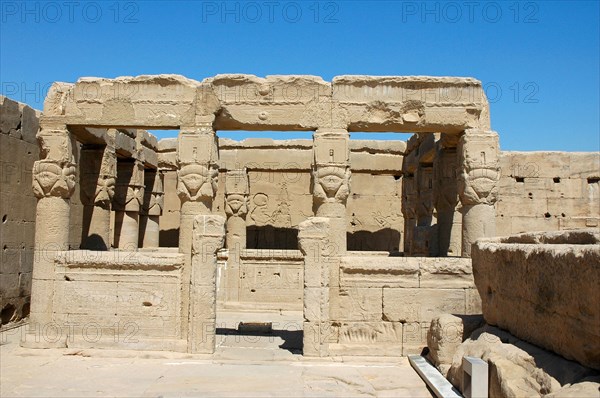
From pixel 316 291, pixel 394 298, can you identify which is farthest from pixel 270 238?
pixel 316 291

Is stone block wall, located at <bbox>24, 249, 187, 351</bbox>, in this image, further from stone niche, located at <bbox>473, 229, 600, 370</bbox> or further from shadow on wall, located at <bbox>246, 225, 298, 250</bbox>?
shadow on wall, located at <bbox>246, 225, 298, 250</bbox>

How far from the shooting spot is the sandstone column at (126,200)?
505 inches

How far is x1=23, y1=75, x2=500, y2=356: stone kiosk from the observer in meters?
7.99

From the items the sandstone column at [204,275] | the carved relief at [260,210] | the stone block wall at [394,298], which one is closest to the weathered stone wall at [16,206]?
the sandstone column at [204,275]

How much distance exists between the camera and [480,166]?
28.1 feet

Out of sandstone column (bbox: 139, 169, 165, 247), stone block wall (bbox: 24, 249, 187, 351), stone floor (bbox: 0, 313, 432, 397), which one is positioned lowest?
stone floor (bbox: 0, 313, 432, 397)

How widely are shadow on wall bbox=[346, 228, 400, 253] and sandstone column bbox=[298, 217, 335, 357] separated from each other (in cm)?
899

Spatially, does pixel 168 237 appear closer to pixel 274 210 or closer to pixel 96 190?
A: pixel 274 210

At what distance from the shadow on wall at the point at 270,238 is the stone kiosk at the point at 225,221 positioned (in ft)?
26.2

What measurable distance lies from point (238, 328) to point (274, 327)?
2.59 feet

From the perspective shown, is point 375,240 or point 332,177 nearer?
point 332,177

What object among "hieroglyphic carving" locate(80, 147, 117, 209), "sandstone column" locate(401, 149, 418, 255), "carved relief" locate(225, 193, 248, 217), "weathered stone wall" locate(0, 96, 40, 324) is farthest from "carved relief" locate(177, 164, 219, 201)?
"sandstone column" locate(401, 149, 418, 255)

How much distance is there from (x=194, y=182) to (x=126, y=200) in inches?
199

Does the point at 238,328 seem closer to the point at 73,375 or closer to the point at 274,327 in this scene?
the point at 274,327
